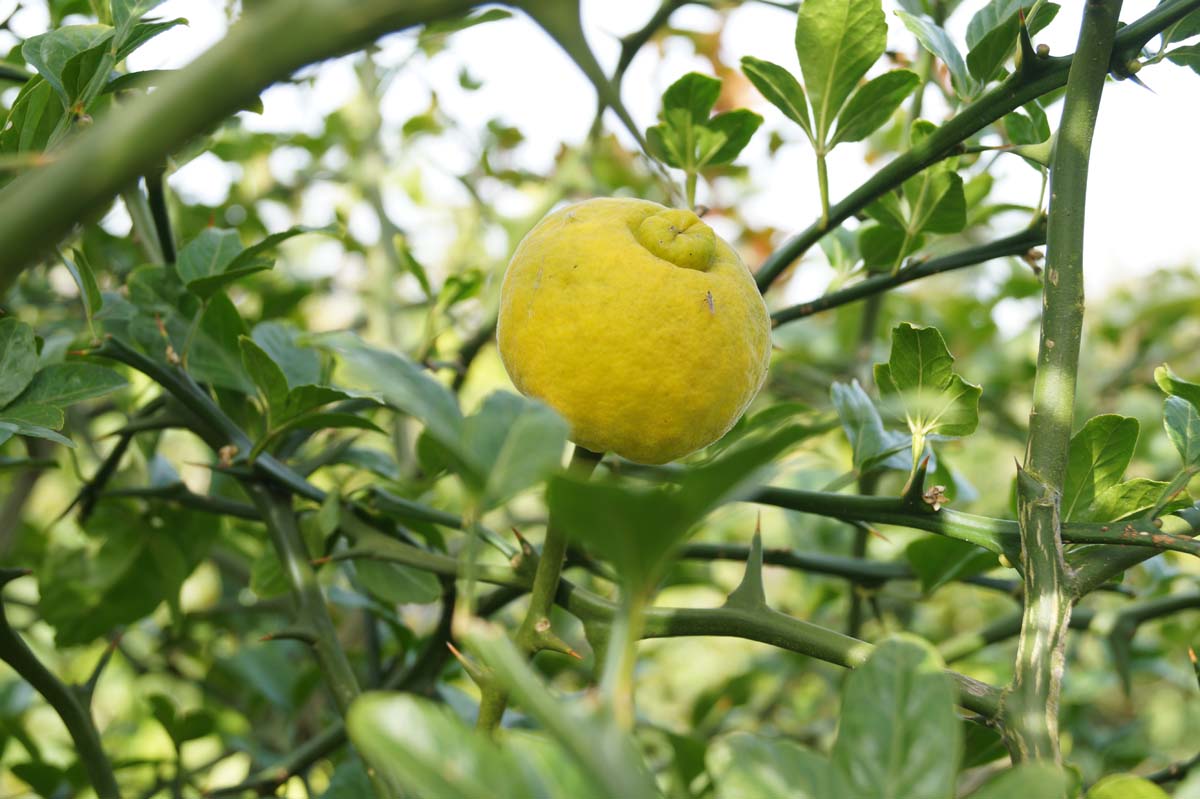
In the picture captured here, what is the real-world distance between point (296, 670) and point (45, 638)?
615 millimetres

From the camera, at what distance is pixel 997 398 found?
133 centimetres

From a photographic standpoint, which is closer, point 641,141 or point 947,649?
point 641,141

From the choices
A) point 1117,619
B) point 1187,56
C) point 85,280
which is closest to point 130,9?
point 85,280

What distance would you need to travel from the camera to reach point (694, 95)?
0.57 meters

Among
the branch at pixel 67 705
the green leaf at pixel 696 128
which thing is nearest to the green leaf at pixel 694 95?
the green leaf at pixel 696 128

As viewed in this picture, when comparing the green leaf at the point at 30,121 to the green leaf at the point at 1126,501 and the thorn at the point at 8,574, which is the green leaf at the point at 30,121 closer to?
the thorn at the point at 8,574

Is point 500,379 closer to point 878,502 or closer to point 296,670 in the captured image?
point 296,670

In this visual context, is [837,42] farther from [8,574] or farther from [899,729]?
[8,574]

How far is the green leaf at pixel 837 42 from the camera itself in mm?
489

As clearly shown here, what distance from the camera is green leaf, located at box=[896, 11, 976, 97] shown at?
0.48 meters

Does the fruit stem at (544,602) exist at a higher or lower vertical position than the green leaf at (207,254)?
lower

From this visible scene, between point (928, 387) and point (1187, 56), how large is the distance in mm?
194

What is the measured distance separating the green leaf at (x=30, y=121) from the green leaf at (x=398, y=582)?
27 cm

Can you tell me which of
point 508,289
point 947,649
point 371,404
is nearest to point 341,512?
point 371,404
